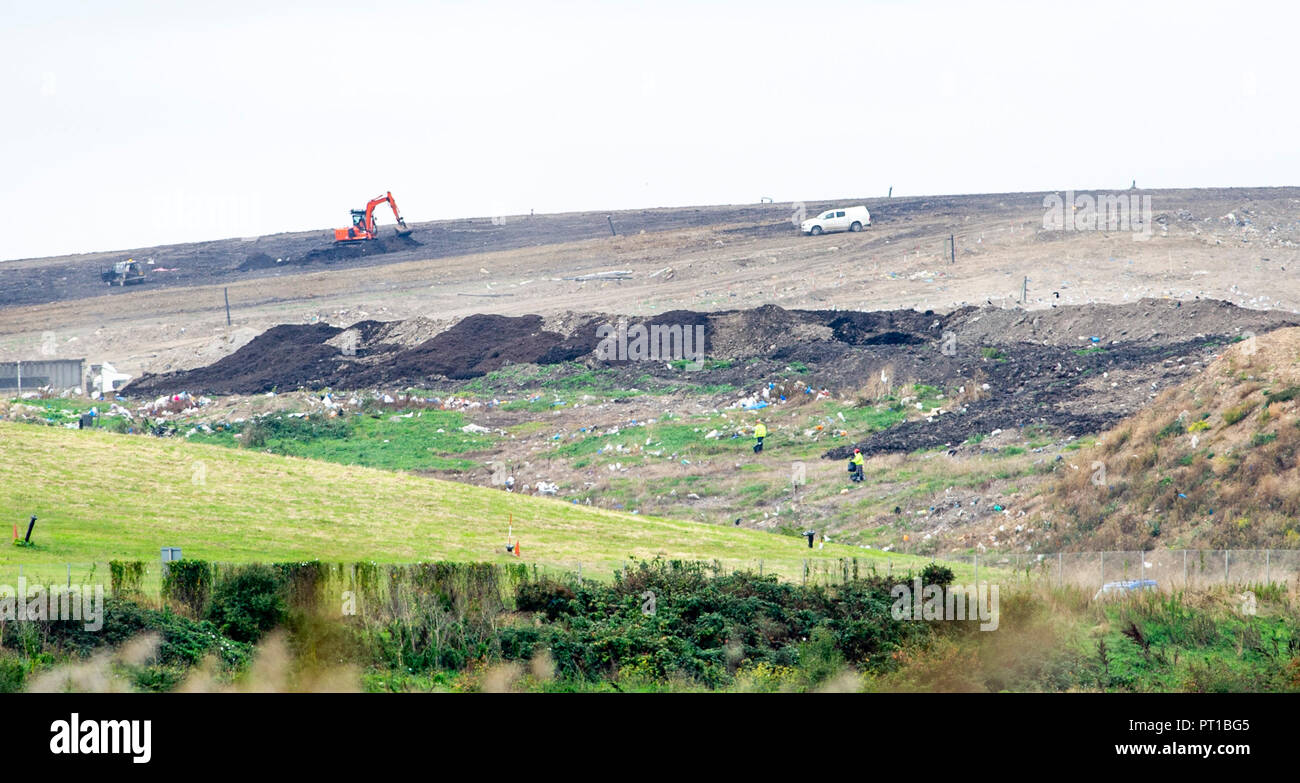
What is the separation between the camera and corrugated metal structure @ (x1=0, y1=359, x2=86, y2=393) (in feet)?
191

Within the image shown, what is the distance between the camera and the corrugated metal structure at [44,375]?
5822 cm

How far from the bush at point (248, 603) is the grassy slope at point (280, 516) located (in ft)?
10.8

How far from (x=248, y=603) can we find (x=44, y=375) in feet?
147

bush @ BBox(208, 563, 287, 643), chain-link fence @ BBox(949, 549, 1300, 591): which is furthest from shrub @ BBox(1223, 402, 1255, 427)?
bush @ BBox(208, 563, 287, 643)

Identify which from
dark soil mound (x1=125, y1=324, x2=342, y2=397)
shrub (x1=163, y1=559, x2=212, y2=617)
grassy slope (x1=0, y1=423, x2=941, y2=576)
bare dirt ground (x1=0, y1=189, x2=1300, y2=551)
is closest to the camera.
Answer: shrub (x1=163, y1=559, x2=212, y2=617)

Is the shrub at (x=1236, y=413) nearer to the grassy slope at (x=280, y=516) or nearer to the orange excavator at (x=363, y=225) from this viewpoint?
the grassy slope at (x=280, y=516)

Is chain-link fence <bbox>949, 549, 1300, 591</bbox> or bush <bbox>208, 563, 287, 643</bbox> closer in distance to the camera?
bush <bbox>208, 563, 287, 643</bbox>

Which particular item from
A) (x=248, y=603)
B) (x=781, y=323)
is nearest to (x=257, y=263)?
(x=781, y=323)

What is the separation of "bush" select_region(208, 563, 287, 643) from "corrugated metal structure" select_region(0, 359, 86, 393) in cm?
4336

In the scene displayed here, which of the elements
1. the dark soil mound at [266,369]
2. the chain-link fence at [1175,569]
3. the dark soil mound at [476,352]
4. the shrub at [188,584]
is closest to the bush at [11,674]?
the shrub at [188,584]

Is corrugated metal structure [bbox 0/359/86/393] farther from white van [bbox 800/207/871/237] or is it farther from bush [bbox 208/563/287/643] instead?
bush [bbox 208/563/287/643]

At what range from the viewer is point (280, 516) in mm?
26766

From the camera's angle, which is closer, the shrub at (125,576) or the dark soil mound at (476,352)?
the shrub at (125,576)
